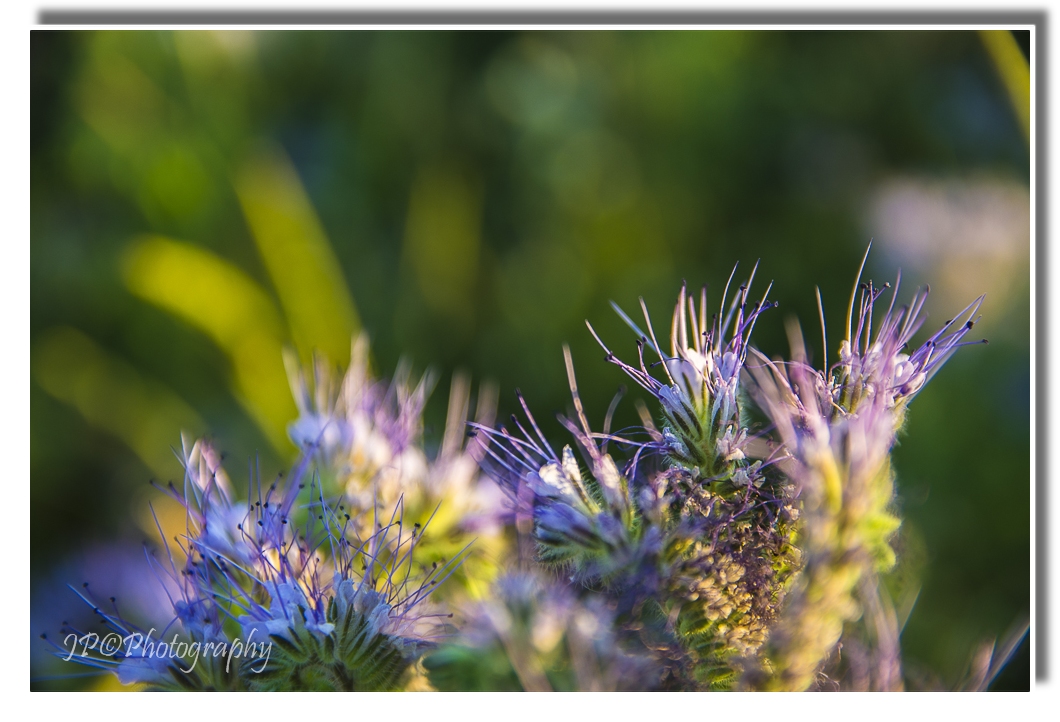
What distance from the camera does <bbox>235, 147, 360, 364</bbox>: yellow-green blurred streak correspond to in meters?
2.48

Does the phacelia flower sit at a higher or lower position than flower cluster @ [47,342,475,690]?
higher

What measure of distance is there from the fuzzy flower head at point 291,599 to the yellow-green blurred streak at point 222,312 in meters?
1.15

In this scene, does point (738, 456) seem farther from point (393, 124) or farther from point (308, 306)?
point (393, 124)

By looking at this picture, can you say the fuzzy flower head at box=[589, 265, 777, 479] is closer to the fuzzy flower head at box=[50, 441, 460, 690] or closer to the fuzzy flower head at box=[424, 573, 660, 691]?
the fuzzy flower head at box=[424, 573, 660, 691]

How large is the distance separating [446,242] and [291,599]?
169cm

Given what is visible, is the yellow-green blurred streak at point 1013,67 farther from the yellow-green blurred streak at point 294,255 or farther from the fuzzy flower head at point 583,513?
the yellow-green blurred streak at point 294,255

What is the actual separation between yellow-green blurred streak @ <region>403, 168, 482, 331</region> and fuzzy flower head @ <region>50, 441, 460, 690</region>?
1.39 m

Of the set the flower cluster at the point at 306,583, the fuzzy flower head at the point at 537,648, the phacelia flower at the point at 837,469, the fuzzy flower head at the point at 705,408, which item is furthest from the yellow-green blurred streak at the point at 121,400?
the phacelia flower at the point at 837,469

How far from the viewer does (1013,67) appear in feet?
5.10

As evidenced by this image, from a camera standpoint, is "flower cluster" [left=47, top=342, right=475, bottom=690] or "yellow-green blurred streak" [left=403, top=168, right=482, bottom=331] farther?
"yellow-green blurred streak" [left=403, top=168, right=482, bottom=331]

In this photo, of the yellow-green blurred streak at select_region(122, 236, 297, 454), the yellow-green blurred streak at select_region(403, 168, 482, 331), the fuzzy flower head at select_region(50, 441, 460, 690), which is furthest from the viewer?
the yellow-green blurred streak at select_region(403, 168, 482, 331)

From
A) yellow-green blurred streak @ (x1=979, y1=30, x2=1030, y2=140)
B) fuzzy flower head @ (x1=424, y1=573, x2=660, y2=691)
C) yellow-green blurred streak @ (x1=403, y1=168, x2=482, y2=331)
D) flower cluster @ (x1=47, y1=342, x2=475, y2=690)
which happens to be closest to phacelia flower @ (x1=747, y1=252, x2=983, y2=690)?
fuzzy flower head @ (x1=424, y1=573, x2=660, y2=691)

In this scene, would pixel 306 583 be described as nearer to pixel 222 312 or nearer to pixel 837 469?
pixel 837 469

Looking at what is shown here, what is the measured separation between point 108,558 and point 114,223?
1018 mm
